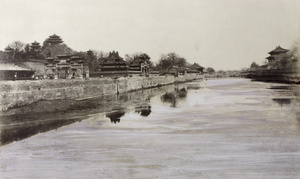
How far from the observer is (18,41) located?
194 inches

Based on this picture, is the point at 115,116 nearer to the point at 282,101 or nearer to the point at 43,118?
the point at 43,118

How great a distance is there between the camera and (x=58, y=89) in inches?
292

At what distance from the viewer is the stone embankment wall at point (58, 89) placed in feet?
17.4

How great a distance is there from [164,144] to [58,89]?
4285 millimetres

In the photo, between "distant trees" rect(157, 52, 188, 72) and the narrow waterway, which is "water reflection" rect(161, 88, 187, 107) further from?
the narrow waterway

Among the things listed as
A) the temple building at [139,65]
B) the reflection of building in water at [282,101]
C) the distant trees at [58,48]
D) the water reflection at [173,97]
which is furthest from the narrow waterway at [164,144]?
the temple building at [139,65]

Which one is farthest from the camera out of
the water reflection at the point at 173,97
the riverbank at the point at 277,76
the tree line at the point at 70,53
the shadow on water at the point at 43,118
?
the water reflection at the point at 173,97

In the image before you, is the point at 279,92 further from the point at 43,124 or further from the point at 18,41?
the point at 18,41

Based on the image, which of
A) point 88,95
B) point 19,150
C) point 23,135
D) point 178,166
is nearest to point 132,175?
point 178,166

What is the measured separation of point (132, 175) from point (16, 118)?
243cm

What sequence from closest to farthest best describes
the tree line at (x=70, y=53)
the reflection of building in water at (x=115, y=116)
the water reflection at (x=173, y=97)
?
the reflection of building in water at (x=115, y=116) → the tree line at (x=70, y=53) → the water reflection at (x=173, y=97)

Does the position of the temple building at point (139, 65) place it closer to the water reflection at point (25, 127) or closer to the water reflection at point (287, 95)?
the water reflection at point (25, 127)

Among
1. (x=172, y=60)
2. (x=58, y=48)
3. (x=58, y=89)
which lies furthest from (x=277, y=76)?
(x=58, y=89)

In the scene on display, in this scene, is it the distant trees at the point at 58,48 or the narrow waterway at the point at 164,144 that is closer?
the narrow waterway at the point at 164,144
